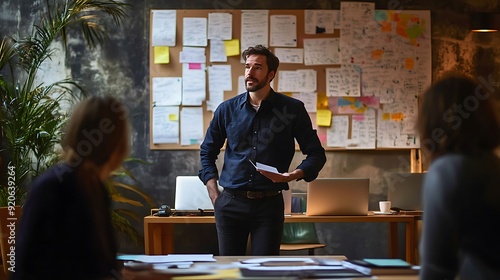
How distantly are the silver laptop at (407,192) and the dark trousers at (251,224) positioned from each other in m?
1.84

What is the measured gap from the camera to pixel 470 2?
645cm

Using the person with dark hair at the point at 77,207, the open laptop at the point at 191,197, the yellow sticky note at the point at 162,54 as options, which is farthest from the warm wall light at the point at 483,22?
the person with dark hair at the point at 77,207

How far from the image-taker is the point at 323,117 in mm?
6309

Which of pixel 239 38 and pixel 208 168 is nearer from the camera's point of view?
pixel 208 168

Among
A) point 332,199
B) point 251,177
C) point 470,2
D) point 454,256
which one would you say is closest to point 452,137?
point 454,256

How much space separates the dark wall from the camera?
6359 millimetres

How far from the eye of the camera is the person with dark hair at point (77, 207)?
1.99 meters

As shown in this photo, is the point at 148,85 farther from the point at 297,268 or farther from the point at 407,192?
the point at 297,268

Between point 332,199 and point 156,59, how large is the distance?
2183 mm

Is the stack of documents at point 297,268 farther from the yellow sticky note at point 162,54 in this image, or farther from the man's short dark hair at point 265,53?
the yellow sticky note at point 162,54

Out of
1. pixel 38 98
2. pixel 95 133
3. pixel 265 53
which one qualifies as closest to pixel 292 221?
pixel 265 53

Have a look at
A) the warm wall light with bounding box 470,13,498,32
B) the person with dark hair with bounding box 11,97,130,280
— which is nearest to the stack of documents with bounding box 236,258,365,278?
the person with dark hair with bounding box 11,97,130,280

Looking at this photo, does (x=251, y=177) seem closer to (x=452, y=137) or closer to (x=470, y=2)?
(x=452, y=137)

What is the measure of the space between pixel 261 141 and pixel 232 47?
2444 millimetres
